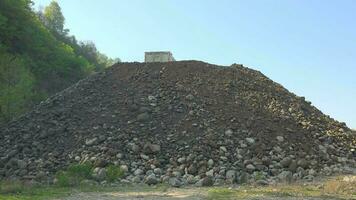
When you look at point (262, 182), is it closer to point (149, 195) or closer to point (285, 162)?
point (285, 162)

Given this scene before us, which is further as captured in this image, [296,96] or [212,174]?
[296,96]

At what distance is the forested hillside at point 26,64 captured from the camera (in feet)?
86.5

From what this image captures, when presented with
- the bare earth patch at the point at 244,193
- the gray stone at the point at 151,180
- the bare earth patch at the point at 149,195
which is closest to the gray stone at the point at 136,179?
the gray stone at the point at 151,180

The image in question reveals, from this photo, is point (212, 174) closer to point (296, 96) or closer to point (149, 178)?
point (149, 178)

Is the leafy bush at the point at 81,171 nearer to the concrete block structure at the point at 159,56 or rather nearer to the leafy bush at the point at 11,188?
the leafy bush at the point at 11,188

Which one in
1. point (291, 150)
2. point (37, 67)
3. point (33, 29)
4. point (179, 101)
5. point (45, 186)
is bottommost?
point (45, 186)

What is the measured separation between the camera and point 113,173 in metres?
14.5

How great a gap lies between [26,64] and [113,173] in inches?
916

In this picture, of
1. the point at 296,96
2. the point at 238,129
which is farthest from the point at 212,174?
the point at 296,96

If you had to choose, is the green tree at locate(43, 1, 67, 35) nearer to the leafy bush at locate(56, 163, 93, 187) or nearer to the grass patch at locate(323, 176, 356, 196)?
the leafy bush at locate(56, 163, 93, 187)

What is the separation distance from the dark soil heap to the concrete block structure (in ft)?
9.60

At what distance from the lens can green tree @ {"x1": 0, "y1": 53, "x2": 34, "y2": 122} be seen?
2572 centimetres

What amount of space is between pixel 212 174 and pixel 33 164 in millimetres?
5164

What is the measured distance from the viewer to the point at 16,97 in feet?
85.1
